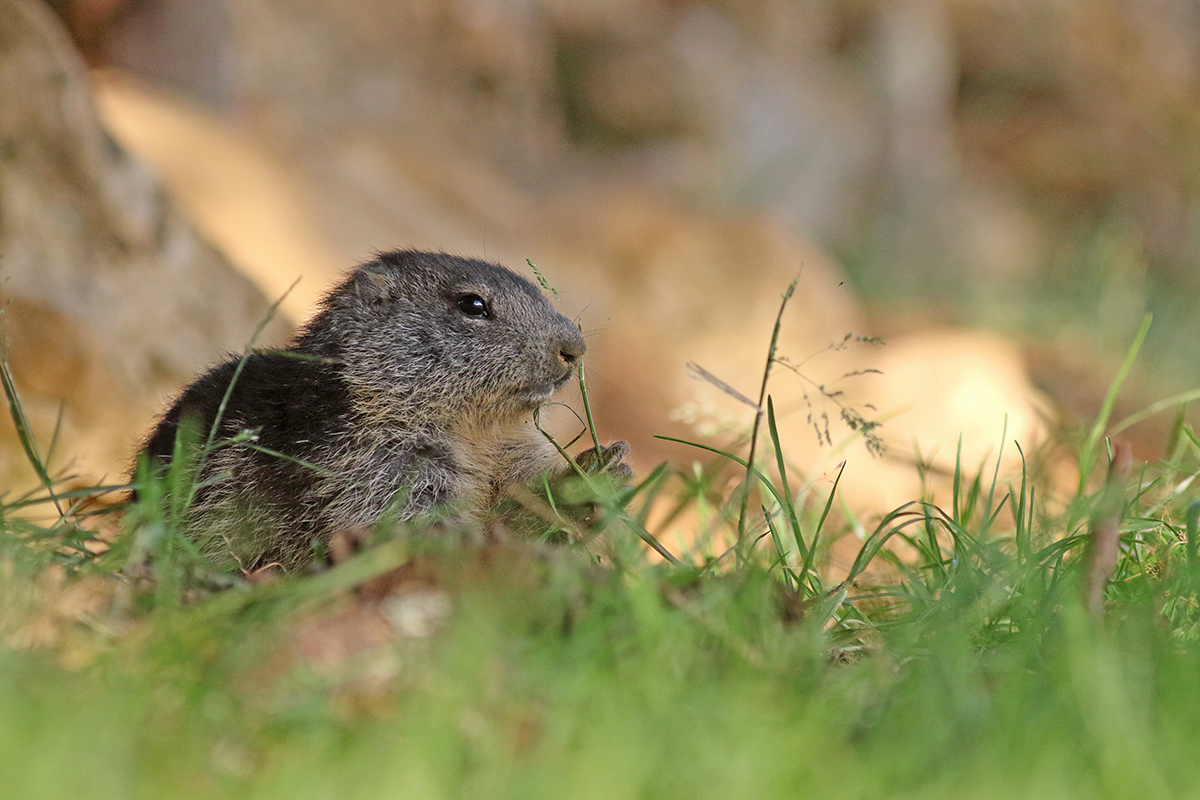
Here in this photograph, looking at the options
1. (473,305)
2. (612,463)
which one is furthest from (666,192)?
(612,463)

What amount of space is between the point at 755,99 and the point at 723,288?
5736mm

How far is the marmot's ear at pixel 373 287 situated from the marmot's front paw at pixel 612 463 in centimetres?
104

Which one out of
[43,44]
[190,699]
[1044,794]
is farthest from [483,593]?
[43,44]

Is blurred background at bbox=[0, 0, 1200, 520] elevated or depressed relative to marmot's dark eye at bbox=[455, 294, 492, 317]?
elevated

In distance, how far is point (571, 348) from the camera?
12.9ft

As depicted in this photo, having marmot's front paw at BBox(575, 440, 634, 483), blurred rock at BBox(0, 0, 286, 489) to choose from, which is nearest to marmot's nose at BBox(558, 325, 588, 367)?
marmot's front paw at BBox(575, 440, 634, 483)

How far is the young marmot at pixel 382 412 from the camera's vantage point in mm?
3471

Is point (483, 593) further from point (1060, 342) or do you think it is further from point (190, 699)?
point (1060, 342)

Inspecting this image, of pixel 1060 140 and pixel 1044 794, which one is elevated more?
pixel 1060 140

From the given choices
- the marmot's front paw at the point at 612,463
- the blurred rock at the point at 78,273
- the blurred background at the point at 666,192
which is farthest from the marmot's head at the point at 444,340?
the blurred rock at the point at 78,273

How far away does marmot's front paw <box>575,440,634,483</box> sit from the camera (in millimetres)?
3500

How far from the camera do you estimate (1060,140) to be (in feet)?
60.9

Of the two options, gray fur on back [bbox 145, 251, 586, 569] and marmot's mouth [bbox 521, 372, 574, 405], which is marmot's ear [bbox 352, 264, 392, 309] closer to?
gray fur on back [bbox 145, 251, 586, 569]

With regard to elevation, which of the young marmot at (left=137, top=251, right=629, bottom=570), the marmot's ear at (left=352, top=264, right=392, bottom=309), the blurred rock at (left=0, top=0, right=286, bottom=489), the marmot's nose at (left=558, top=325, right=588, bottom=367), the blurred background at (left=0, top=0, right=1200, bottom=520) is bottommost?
the young marmot at (left=137, top=251, right=629, bottom=570)
